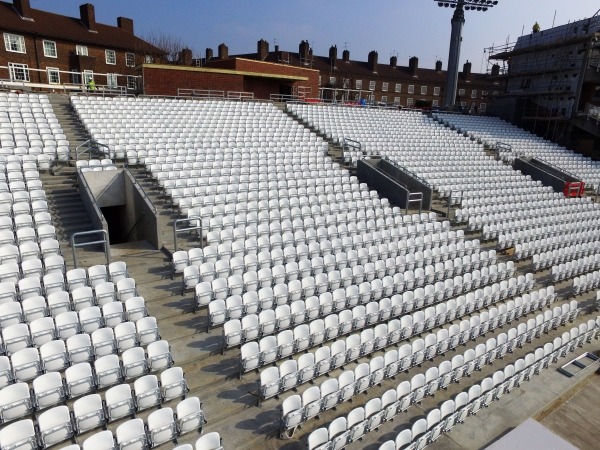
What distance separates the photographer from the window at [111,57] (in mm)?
40438

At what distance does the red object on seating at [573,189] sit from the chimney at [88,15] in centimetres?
4325

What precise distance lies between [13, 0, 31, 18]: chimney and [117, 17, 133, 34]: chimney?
998 cm

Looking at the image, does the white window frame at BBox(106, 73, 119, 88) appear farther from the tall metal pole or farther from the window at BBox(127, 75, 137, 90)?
the tall metal pole

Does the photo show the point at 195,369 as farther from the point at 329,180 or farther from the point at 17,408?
the point at 329,180

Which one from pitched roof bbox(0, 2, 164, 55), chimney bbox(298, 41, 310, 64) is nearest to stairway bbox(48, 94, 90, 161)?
pitched roof bbox(0, 2, 164, 55)

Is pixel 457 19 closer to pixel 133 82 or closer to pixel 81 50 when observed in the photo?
pixel 133 82

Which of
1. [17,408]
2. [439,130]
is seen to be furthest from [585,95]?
[17,408]

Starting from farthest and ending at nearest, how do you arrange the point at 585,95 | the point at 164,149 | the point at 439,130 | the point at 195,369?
the point at 585,95, the point at 439,130, the point at 164,149, the point at 195,369

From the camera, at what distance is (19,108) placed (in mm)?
16766

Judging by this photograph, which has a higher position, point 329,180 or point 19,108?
point 19,108

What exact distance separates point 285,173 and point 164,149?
483 cm

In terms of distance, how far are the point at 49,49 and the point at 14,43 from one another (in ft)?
8.68

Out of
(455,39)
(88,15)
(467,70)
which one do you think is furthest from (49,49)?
(467,70)

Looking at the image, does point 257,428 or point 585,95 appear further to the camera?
point 585,95
